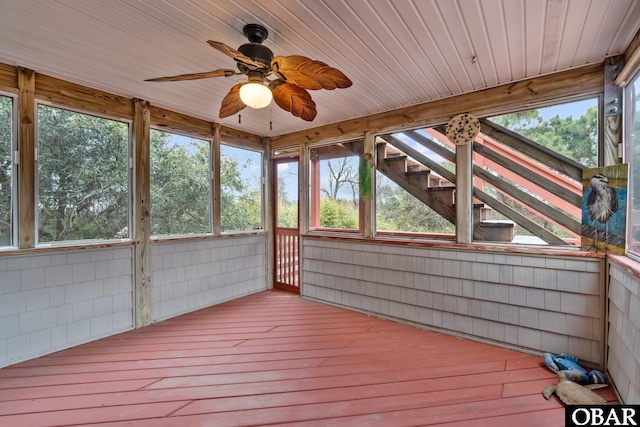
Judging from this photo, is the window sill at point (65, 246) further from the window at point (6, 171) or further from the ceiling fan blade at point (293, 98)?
the ceiling fan blade at point (293, 98)

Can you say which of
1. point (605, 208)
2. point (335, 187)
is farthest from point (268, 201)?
point (605, 208)

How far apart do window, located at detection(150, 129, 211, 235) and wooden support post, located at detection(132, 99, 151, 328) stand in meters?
0.11

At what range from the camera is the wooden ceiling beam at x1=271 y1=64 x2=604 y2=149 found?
240 cm

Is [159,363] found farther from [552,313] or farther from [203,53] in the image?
[552,313]

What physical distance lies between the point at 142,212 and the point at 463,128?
144 inches

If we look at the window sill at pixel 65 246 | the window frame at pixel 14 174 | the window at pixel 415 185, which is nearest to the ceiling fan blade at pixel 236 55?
the window at pixel 415 185

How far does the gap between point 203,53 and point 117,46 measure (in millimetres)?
618

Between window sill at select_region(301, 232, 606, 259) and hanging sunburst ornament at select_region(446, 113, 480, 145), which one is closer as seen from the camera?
window sill at select_region(301, 232, 606, 259)

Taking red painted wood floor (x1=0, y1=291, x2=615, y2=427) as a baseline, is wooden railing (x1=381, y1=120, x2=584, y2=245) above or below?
above

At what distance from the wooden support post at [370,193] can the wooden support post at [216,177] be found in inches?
80.8

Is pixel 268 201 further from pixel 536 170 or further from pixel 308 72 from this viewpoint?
pixel 536 170

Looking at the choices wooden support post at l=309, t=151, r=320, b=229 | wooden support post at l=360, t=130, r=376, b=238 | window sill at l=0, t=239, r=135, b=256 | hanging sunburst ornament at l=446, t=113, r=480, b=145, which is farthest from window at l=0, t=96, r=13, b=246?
hanging sunburst ornament at l=446, t=113, r=480, b=145

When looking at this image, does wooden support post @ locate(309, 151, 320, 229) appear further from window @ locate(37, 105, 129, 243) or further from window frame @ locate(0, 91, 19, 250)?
window frame @ locate(0, 91, 19, 250)

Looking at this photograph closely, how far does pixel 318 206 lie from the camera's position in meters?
4.35
